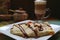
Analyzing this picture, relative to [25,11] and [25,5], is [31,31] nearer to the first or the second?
[25,11]

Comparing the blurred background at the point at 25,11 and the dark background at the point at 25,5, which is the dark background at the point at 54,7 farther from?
the dark background at the point at 25,5

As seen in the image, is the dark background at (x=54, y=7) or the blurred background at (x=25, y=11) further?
the dark background at (x=54, y=7)

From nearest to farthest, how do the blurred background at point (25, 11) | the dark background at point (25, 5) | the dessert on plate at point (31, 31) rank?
1. the dessert on plate at point (31, 31)
2. the blurred background at point (25, 11)
3. the dark background at point (25, 5)

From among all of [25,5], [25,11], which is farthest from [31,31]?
[25,5]

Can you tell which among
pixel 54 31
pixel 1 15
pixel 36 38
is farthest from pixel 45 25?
pixel 1 15

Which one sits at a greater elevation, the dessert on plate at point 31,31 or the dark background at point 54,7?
the dessert on plate at point 31,31

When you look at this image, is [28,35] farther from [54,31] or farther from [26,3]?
[26,3]

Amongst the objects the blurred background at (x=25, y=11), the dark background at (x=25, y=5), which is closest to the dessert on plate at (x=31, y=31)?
the blurred background at (x=25, y=11)

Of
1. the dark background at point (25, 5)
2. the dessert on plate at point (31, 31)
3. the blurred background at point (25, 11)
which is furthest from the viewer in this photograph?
the dark background at point (25, 5)

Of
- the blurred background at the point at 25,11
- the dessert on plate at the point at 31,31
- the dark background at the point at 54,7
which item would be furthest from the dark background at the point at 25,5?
the dessert on plate at the point at 31,31

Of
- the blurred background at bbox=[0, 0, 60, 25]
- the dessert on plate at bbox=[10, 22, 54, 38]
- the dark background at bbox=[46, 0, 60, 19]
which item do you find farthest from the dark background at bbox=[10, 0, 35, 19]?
the dessert on plate at bbox=[10, 22, 54, 38]

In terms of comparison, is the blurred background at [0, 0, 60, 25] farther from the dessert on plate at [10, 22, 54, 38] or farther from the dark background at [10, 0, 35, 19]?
the dessert on plate at [10, 22, 54, 38]
